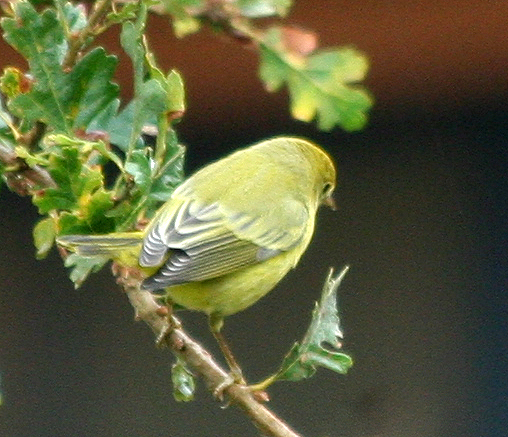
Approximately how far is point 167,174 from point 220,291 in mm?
779

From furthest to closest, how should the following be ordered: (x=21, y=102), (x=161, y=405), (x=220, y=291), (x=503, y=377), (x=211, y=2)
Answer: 1. (x=161, y=405)
2. (x=503, y=377)
3. (x=220, y=291)
4. (x=21, y=102)
5. (x=211, y=2)

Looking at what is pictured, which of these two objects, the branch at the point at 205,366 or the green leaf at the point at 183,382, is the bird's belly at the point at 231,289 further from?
the green leaf at the point at 183,382

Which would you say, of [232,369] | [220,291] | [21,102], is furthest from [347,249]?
[21,102]

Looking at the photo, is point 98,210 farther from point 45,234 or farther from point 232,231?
point 232,231

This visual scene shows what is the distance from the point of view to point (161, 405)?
6508 millimetres

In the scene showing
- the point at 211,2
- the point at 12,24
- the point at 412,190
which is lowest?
the point at 412,190

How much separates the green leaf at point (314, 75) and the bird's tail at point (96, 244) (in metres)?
0.55

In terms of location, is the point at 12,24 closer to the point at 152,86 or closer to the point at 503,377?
the point at 152,86

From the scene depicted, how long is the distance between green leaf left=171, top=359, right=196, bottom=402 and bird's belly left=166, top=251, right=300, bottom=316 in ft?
1.63

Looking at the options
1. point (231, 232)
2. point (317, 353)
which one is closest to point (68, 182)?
point (317, 353)

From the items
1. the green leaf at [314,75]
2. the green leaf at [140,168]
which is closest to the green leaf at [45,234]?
the green leaf at [140,168]

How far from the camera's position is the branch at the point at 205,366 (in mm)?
1829

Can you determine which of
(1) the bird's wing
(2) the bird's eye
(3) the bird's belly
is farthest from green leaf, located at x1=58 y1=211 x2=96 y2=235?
(2) the bird's eye

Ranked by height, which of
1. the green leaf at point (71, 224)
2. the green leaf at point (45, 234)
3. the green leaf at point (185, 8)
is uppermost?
the green leaf at point (185, 8)
